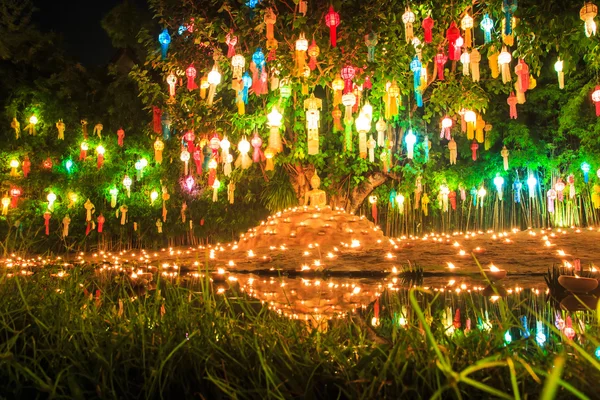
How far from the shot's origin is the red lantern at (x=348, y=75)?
6551 mm

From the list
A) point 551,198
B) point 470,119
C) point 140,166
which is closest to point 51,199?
point 140,166

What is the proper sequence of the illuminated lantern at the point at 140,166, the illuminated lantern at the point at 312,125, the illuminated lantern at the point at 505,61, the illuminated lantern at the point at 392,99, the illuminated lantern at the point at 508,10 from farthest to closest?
the illuminated lantern at the point at 140,166
the illuminated lantern at the point at 392,99
the illuminated lantern at the point at 312,125
the illuminated lantern at the point at 505,61
the illuminated lantern at the point at 508,10

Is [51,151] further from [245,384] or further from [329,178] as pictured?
[245,384]

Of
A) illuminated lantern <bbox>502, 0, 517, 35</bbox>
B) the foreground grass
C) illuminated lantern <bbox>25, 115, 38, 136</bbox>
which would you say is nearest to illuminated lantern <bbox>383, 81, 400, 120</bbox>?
illuminated lantern <bbox>502, 0, 517, 35</bbox>

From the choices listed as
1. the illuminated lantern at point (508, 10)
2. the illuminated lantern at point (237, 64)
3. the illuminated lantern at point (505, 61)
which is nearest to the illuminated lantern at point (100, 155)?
the illuminated lantern at point (237, 64)

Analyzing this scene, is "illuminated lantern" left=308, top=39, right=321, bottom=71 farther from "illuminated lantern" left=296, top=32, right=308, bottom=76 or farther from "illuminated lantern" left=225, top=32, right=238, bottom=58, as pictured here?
"illuminated lantern" left=225, top=32, right=238, bottom=58

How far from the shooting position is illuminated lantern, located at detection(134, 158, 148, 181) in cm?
1065

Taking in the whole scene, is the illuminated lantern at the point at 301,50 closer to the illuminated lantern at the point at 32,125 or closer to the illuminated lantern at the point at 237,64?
the illuminated lantern at the point at 237,64

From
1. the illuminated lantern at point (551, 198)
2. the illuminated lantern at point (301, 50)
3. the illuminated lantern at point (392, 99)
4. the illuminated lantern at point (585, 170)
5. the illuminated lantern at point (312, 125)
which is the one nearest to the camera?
the illuminated lantern at point (301, 50)

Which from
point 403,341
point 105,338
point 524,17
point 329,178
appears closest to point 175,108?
point 329,178

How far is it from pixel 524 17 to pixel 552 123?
895 centimetres

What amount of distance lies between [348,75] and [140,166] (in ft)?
18.5

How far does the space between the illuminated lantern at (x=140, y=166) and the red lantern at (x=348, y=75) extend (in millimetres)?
5478

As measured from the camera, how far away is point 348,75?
21.6 ft
